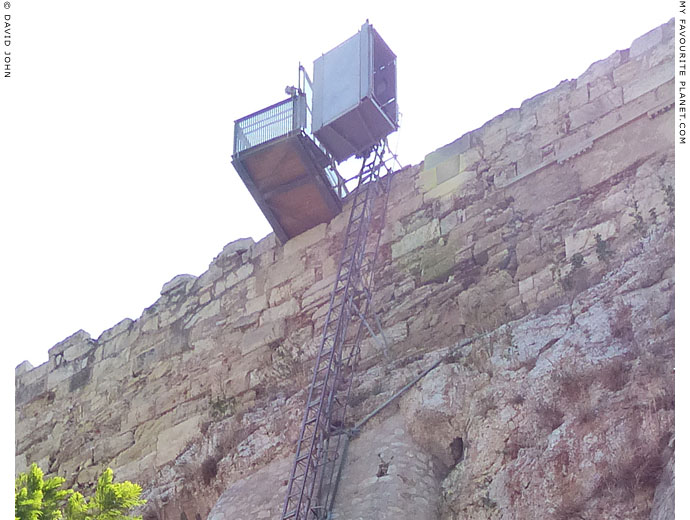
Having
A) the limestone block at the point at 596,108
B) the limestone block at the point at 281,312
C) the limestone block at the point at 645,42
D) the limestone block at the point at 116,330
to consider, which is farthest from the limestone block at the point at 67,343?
the limestone block at the point at 645,42

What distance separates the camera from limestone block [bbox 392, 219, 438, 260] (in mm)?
9375

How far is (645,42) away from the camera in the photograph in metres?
8.77

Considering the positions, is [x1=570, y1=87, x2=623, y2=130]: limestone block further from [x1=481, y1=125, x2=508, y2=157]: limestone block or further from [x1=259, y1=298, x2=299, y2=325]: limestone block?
[x1=259, y1=298, x2=299, y2=325]: limestone block

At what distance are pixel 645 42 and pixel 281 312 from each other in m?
3.99

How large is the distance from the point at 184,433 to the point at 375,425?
2.63 meters

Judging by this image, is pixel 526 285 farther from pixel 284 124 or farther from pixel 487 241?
pixel 284 124

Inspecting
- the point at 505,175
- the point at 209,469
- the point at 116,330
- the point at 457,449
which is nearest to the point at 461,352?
the point at 457,449

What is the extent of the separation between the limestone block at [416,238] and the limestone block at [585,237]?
1.40 m

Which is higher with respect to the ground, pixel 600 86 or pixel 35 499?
pixel 600 86

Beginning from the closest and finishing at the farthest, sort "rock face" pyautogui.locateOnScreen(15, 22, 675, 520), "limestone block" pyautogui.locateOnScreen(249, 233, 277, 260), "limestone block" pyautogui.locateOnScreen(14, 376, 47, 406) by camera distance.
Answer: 1. "rock face" pyautogui.locateOnScreen(15, 22, 675, 520)
2. "limestone block" pyautogui.locateOnScreen(249, 233, 277, 260)
3. "limestone block" pyautogui.locateOnScreen(14, 376, 47, 406)

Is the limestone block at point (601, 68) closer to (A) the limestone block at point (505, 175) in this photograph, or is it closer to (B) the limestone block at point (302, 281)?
(A) the limestone block at point (505, 175)

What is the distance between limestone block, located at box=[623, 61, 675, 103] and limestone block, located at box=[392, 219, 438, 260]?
1915 millimetres

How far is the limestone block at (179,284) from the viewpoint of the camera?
11.2 metres

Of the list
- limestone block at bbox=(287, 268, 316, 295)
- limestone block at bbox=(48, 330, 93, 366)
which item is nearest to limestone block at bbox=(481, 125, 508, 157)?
limestone block at bbox=(287, 268, 316, 295)
